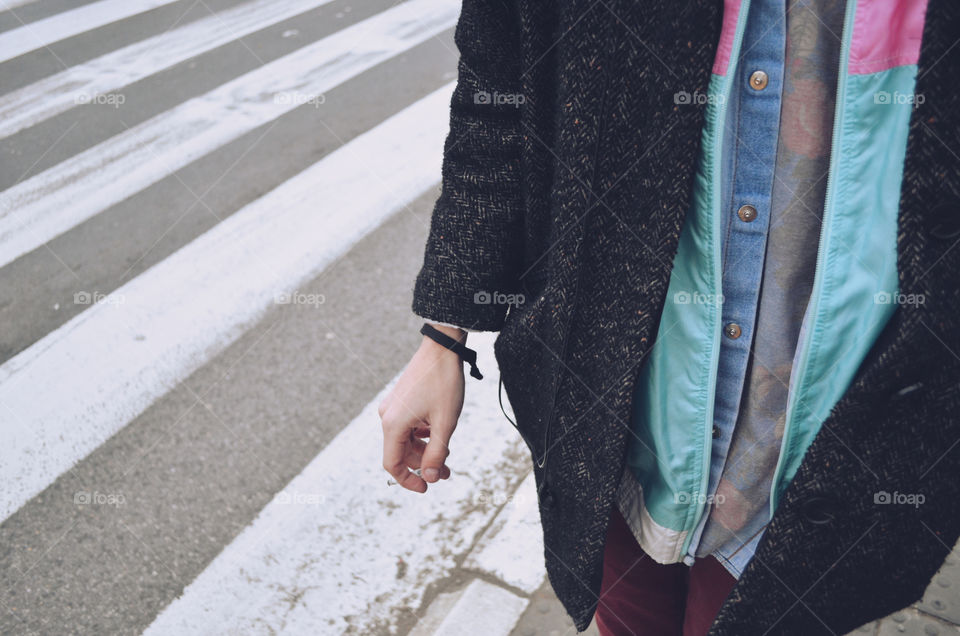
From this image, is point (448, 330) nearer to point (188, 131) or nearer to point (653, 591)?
point (653, 591)

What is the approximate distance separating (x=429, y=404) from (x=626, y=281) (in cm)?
43

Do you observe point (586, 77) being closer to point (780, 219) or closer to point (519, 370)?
point (780, 219)

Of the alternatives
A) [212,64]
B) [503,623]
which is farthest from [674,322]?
[212,64]

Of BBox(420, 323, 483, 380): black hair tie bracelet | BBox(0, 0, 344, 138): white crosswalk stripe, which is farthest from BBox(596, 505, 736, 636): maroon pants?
BBox(0, 0, 344, 138): white crosswalk stripe

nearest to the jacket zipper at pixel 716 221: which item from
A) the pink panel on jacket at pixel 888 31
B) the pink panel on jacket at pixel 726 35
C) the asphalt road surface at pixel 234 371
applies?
the pink panel on jacket at pixel 726 35

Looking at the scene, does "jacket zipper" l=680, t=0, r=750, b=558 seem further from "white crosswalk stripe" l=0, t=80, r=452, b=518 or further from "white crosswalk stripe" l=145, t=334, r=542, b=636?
"white crosswalk stripe" l=0, t=80, r=452, b=518

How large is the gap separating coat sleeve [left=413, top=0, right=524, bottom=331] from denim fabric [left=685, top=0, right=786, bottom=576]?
1.20ft

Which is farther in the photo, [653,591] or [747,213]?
[653,591]

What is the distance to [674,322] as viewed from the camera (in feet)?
3.64

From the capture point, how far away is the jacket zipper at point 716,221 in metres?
0.93

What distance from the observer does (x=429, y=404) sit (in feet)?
4.34

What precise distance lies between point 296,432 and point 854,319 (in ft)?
8.72

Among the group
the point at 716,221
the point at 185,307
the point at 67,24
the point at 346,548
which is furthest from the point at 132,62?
the point at 716,221

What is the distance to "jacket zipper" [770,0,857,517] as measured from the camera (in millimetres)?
878
